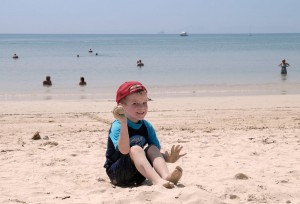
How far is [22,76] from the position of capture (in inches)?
1126

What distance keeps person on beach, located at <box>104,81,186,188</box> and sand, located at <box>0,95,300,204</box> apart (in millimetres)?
144

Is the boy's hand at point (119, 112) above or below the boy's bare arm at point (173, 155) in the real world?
above

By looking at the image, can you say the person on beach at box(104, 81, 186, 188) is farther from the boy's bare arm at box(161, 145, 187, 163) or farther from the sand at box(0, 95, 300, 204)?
the sand at box(0, 95, 300, 204)

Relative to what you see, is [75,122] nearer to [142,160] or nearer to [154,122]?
[154,122]

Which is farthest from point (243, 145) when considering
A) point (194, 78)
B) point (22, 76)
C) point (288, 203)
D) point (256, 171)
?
point (22, 76)

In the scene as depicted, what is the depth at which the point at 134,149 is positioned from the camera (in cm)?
439

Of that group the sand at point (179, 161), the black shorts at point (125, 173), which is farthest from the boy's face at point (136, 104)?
the sand at point (179, 161)

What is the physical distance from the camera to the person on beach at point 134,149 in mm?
4269

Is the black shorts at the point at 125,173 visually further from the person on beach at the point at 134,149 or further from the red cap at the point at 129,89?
the red cap at the point at 129,89

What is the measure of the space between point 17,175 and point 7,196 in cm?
88

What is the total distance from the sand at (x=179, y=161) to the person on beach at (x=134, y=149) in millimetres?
144

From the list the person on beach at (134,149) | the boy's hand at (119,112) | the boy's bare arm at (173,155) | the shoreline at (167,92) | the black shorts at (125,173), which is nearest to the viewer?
the boy's hand at (119,112)

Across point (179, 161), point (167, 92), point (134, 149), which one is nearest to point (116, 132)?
point (134, 149)

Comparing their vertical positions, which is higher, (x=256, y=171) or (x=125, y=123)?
(x=125, y=123)
